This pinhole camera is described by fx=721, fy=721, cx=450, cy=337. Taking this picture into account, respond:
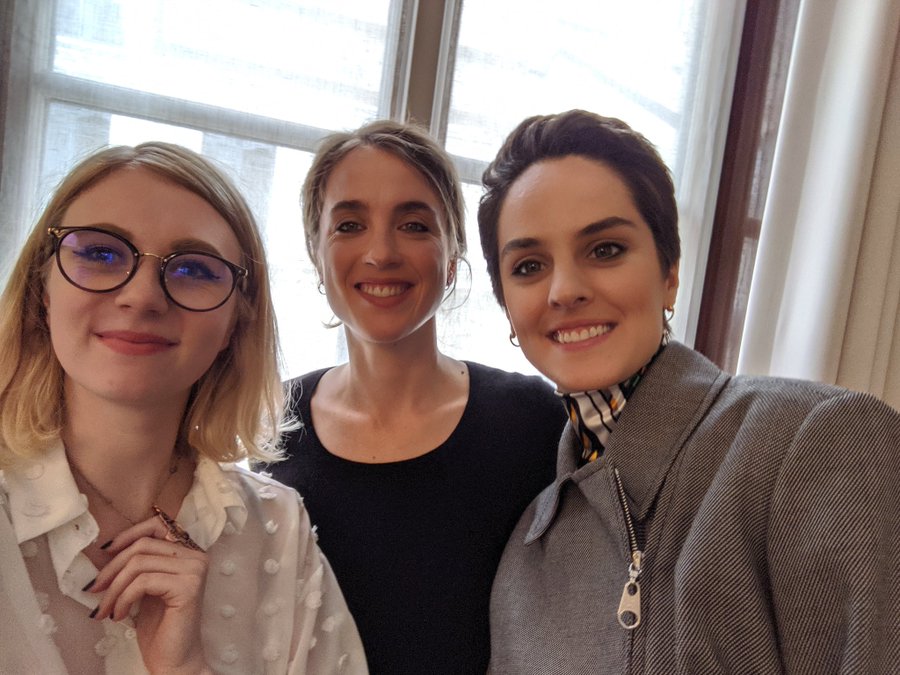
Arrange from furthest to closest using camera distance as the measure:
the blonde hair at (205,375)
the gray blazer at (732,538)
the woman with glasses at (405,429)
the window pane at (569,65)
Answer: the window pane at (569,65) → the woman with glasses at (405,429) → the blonde hair at (205,375) → the gray blazer at (732,538)

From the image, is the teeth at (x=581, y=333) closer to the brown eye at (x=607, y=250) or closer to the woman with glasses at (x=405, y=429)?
the brown eye at (x=607, y=250)

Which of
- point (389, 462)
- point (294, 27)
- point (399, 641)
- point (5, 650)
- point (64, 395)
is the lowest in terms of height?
point (399, 641)

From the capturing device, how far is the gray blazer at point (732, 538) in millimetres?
→ 836

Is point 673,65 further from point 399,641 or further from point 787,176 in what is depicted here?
point 399,641

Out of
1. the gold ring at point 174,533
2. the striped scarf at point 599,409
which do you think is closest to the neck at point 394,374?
the striped scarf at point 599,409

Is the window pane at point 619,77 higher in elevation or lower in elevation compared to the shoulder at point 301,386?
higher

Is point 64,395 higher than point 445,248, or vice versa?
point 445,248

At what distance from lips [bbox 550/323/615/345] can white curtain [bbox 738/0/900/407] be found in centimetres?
139

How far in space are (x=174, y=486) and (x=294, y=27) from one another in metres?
1.50

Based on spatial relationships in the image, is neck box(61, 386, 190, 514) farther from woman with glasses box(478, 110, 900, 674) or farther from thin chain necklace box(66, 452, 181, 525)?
woman with glasses box(478, 110, 900, 674)

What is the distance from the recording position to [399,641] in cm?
132

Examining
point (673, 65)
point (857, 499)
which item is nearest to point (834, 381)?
point (673, 65)

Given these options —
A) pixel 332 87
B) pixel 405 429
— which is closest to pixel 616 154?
pixel 405 429

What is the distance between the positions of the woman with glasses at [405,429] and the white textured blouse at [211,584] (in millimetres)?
138
